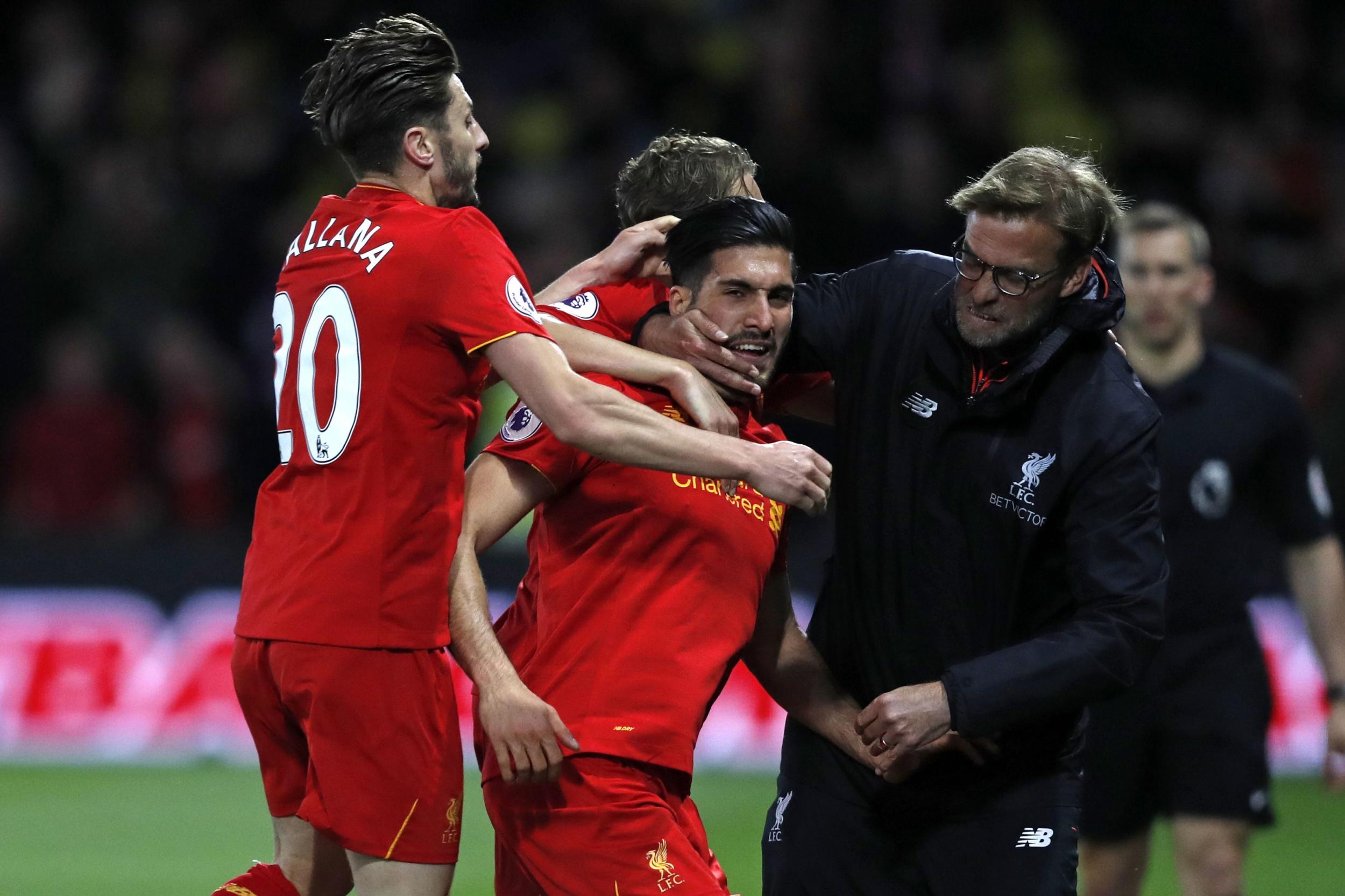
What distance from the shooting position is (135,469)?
36.7ft

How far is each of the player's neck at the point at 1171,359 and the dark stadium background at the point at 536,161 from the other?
3794 millimetres

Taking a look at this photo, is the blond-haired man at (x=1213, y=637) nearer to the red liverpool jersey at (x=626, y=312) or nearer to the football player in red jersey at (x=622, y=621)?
the red liverpool jersey at (x=626, y=312)

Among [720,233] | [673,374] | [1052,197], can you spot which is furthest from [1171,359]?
[673,374]

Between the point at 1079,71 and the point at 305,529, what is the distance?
9760mm

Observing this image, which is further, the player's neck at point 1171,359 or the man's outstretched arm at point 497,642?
the player's neck at point 1171,359

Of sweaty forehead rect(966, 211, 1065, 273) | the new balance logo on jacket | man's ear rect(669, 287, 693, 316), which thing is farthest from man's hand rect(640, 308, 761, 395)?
the new balance logo on jacket

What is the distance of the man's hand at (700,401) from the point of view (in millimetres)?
3637

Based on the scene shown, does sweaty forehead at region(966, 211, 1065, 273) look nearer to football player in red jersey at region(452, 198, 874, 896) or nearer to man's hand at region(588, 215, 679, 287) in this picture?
football player in red jersey at region(452, 198, 874, 896)

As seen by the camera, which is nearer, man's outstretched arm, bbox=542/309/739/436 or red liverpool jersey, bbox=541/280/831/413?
man's outstretched arm, bbox=542/309/739/436

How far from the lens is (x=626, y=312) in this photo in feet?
13.6

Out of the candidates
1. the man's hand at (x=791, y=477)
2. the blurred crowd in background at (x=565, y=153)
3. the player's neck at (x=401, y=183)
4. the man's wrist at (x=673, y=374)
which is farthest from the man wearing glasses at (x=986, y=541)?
the blurred crowd in background at (x=565, y=153)

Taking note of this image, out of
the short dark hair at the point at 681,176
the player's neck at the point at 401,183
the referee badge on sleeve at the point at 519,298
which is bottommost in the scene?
the referee badge on sleeve at the point at 519,298

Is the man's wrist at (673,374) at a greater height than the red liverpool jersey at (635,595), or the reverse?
the man's wrist at (673,374)

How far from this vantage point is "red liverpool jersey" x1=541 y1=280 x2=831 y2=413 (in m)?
4.08
